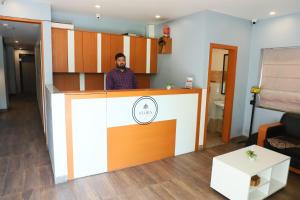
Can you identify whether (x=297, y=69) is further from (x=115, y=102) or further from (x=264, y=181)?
(x=115, y=102)

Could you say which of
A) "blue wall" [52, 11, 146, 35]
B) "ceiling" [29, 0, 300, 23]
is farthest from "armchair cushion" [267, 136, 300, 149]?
"blue wall" [52, 11, 146, 35]

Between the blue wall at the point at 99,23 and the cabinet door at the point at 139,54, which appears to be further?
the cabinet door at the point at 139,54

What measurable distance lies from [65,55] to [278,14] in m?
4.14

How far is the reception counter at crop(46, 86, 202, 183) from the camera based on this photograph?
2.69 metres

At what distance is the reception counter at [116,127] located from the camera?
269cm

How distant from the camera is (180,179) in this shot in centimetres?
292

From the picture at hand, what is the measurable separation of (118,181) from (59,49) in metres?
2.69

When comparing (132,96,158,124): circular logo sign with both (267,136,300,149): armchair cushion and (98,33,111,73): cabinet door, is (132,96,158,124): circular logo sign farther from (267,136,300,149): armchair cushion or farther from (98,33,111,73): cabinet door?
(267,136,300,149): armchair cushion

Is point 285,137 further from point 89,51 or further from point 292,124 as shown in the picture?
point 89,51

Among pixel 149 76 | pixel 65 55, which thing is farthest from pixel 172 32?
pixel 65 55

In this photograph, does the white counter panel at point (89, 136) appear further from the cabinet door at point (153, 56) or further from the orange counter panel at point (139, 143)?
the cabinet door at point (153, 56)

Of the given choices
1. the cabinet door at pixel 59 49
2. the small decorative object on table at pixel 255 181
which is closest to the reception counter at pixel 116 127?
the cabinet door at pixel 59 49

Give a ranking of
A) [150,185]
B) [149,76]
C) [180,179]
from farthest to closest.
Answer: [149,76]
[180,179]
[150,185]

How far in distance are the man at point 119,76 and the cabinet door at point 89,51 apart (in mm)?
665
